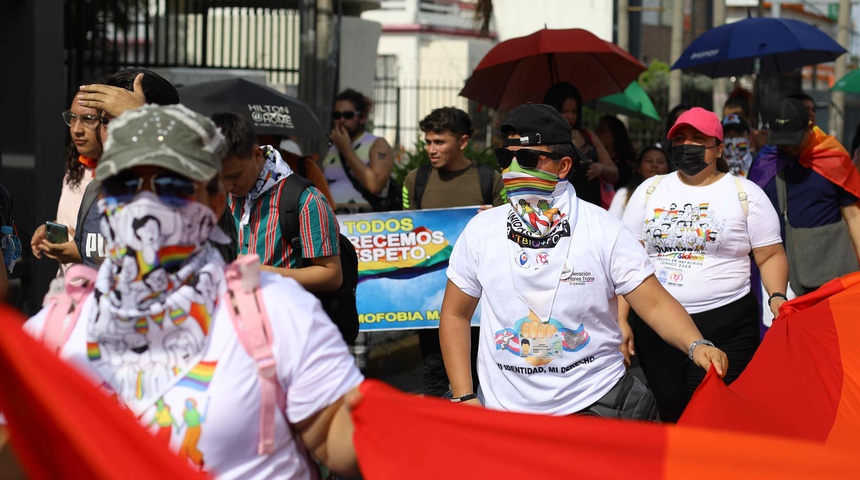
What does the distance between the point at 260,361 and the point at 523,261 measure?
2005 mm

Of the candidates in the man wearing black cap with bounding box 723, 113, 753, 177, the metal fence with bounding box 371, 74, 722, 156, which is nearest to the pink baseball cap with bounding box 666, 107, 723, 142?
the man wearing black cap with bounding box 723, 113, 753, 177

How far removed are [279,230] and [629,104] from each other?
32.4 ft

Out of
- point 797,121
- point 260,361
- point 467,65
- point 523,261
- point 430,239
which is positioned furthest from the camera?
point 467,65

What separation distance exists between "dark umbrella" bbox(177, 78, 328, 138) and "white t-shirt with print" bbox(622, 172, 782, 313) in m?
3.19

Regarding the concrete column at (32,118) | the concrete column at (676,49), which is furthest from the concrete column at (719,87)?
the concrete column at (32,118)

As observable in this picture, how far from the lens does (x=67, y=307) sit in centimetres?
292

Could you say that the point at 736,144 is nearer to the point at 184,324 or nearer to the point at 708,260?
the point at 708,260

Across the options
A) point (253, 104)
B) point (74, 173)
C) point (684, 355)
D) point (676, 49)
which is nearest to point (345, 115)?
point (253, 104)

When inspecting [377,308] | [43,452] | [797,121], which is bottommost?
[377,308]

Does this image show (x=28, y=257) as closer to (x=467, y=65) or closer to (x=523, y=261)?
(x=523, y=261)

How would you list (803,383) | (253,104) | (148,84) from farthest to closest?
(253,104) → (803,383) → (148,84)

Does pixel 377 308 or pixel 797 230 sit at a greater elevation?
pixel 797 230

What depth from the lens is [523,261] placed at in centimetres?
461

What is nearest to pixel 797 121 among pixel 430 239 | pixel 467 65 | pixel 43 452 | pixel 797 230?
pixel 797 230
